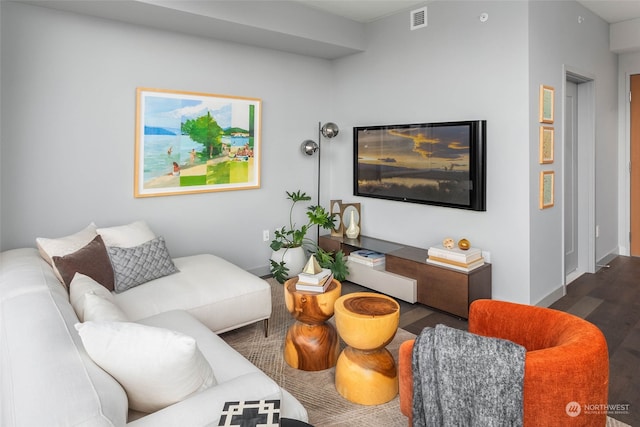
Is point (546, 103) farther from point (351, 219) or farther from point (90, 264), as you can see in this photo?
point (90, 264)

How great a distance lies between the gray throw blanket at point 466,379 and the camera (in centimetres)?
136

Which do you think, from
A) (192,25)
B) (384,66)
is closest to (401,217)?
(384,66)

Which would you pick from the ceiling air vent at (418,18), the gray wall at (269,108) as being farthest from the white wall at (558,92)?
the ceiling air vent at (418,18)

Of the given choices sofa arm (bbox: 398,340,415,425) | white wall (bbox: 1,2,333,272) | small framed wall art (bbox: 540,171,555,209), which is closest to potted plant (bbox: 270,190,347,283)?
white wall (bbox: 1,2,333,272)

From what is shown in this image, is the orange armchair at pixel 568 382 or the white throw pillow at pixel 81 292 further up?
the white throw pillow at pixel 81 292

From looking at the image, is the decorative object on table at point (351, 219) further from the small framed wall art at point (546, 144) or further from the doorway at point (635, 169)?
the doorway at point (635, 169)

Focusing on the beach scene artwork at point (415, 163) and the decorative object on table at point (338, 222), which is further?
the decorative object on table at point (338, 222)

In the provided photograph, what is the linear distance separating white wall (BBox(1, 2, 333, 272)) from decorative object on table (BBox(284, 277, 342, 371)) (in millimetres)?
1702

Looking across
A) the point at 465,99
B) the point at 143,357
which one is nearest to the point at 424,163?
the point at 465,99

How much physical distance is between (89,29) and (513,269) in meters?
3.83

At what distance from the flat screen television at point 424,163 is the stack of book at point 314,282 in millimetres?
1590

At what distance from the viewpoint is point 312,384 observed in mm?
2287

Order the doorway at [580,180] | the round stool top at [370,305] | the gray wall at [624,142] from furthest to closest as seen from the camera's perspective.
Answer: the gray wall at [624,142] → the doorway at [580,180] → the round stool top at [370,305]

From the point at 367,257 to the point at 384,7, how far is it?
2.40 metres
